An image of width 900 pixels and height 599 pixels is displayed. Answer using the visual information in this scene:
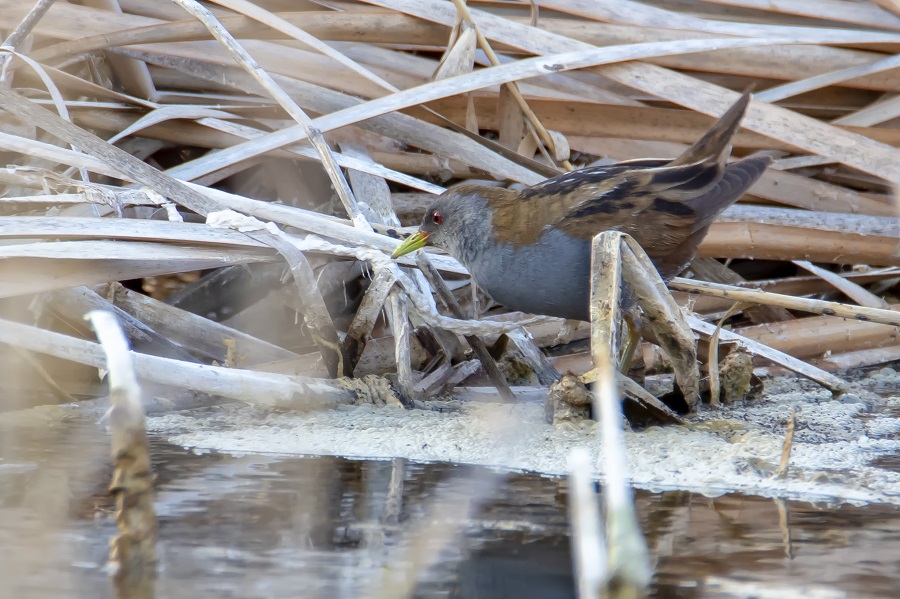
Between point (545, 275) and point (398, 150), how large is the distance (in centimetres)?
118

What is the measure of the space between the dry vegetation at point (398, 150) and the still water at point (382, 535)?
0.66 meters

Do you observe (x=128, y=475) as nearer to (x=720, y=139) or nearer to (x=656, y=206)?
(x=656, y=206)

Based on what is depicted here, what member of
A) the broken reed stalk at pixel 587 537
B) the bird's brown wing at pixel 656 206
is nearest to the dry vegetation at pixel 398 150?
the bird's brown wing at pixel 656 206

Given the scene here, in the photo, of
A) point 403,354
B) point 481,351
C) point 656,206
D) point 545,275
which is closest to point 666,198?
point 656,206

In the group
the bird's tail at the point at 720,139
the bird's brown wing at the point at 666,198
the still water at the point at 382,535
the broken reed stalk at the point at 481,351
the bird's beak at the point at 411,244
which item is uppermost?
the bird's tail at the point at 720,139

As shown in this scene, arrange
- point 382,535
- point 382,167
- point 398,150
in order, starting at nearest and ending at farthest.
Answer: point 382,535, point 382,167, point 398,150

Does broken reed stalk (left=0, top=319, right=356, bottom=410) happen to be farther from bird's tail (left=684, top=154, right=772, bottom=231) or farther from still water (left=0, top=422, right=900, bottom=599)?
bird's tail (left=684, top=154, right=772, bottom=231)

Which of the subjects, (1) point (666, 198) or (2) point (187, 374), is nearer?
(2) point (187, 374)

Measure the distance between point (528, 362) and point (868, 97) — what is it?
1.96 meters

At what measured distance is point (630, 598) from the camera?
1037mm

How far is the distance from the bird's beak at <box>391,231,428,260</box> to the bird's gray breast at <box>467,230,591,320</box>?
215mm

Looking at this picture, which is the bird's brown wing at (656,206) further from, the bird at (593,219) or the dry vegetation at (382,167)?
the dry vegetation at (382,167)

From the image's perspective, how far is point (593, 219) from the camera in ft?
8.02

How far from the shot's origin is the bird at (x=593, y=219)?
246 cm
